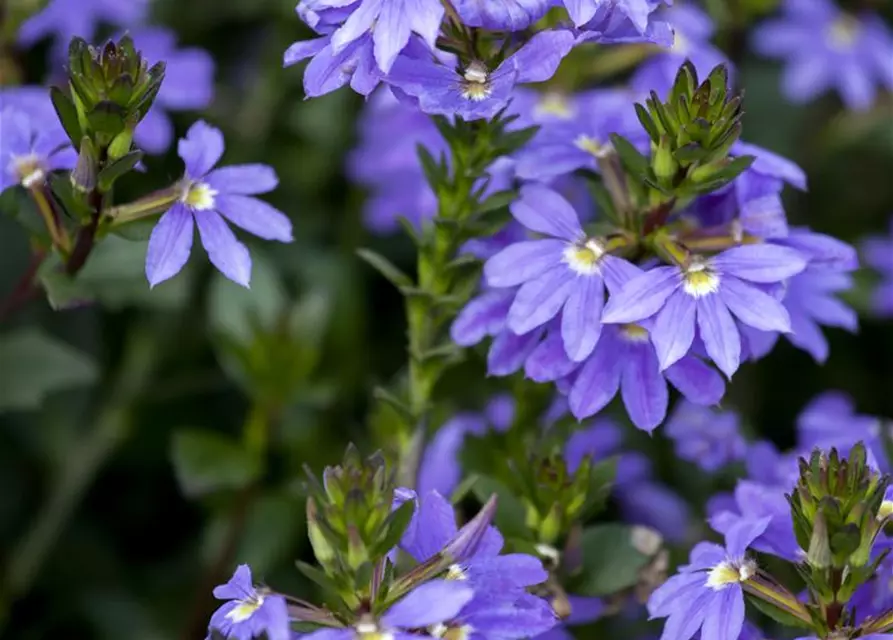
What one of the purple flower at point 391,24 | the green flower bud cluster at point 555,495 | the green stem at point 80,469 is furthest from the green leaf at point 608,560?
the green stem at point 80,469

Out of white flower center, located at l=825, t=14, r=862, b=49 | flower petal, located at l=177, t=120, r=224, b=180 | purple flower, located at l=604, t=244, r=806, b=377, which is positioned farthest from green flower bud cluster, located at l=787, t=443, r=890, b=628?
white flower center, located at l=825, t=14, r=862, b=49

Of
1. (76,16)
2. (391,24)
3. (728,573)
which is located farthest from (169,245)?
(76,16)

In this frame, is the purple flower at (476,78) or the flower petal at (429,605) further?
the purple flower at (476,78)

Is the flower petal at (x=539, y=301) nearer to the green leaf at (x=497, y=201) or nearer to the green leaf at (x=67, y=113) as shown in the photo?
the green leaf at (x=497, y=201)

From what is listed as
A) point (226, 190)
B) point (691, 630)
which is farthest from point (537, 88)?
point (691, 630)

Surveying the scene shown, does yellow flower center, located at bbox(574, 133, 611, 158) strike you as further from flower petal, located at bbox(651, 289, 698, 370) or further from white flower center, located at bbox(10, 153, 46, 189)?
white flower center, located at bbox(10, 153, 46, 189)

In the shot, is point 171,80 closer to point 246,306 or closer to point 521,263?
point 246,306
